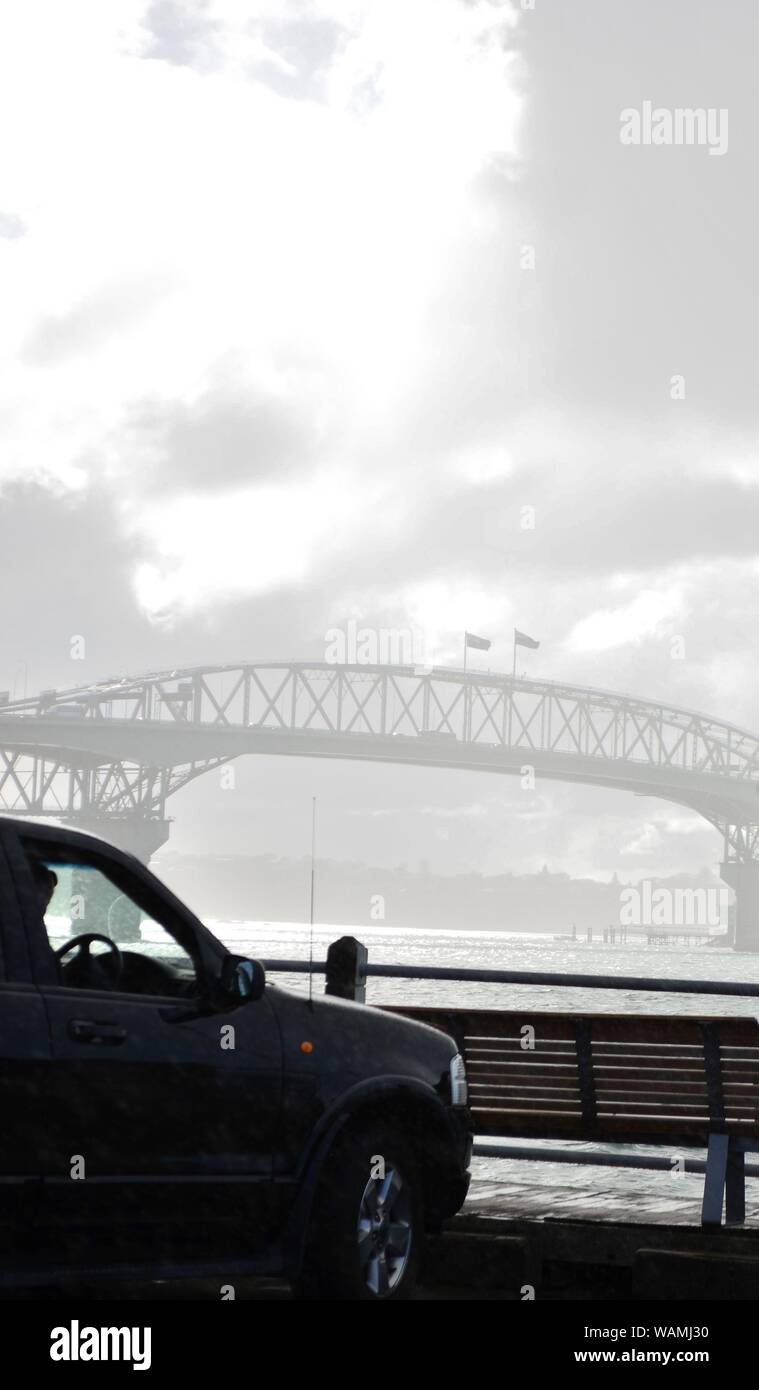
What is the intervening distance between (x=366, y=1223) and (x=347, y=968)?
3.73 meters

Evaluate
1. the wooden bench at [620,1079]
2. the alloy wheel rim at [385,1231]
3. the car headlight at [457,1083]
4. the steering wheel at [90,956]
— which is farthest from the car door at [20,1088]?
the wooden bench at [620,1079]

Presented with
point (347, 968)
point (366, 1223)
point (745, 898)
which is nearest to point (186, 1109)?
point (366, 1223)

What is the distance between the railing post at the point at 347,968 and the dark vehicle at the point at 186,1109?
10.5 ft

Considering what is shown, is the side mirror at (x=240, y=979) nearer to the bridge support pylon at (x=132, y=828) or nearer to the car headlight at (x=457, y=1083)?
the car headlight at (x=457, y=1083)

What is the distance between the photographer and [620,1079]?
28.1ft

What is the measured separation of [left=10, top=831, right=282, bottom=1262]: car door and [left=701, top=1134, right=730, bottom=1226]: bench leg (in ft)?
7.93

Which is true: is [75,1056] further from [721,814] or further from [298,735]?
[721,814]

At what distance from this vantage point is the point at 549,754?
120938mm

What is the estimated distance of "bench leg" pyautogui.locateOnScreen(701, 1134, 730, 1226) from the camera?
25.0 ft

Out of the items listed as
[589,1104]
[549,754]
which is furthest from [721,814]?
[589,1104]

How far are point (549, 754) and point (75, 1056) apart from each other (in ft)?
381

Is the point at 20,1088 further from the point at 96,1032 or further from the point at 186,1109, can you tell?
the point at 186,1109

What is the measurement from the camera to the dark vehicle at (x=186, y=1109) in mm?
5215

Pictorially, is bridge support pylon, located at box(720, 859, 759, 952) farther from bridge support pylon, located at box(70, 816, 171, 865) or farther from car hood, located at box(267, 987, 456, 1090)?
car hood, located at box(267, 987, 456, 1090)
